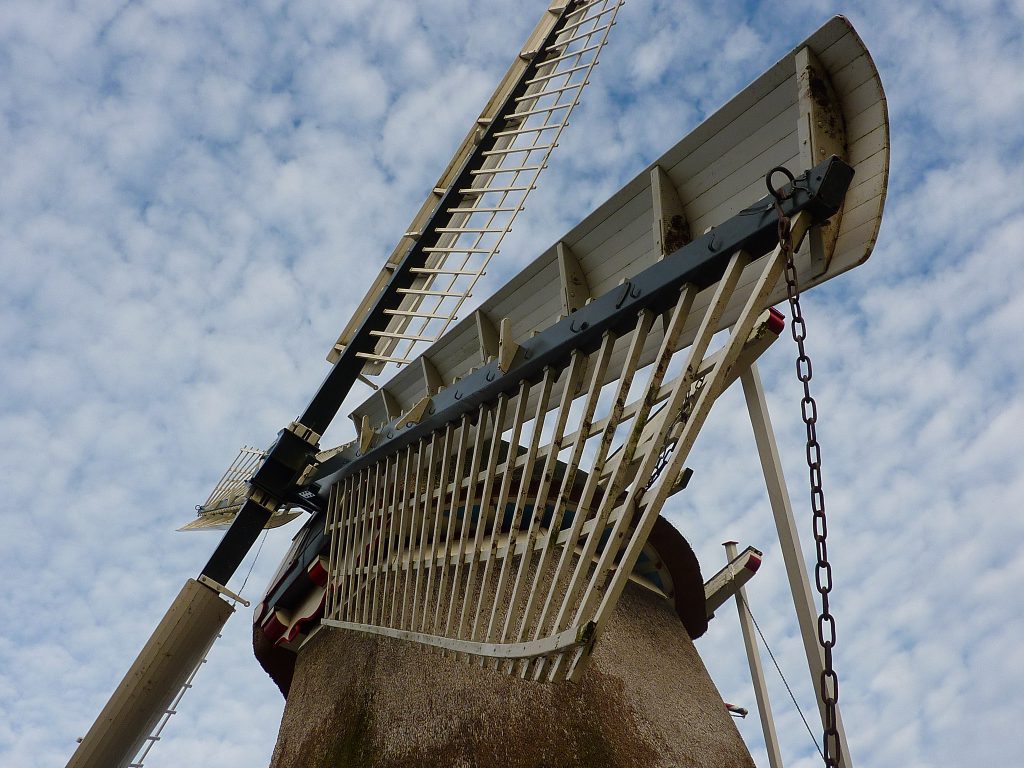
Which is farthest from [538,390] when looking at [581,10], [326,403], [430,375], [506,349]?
[581,10]

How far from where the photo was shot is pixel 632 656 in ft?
15.0

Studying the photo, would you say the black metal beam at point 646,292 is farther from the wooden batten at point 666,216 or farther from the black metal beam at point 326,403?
the black metal beam at point 326,403

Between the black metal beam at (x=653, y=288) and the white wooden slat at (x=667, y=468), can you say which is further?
the black metal beam at (x=653, y=288)

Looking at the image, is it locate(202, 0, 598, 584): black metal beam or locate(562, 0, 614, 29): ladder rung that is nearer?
locate(202, 0, 598, 584): black metal beam

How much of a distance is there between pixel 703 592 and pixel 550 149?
314 centimetres

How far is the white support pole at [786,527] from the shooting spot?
3635 millimetres

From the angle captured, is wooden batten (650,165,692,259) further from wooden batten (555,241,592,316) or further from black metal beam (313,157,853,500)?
wooden batten (555,241,592,316)

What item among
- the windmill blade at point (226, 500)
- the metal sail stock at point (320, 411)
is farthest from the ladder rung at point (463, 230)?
the windmill blade at point (226, 500)

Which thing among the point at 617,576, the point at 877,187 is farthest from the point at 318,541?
the point at 877,187

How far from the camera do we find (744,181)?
3547 millimetres

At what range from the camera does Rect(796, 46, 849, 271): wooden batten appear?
315 centimetres

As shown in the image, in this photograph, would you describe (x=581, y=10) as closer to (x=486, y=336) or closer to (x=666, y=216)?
(x=486, y=336)

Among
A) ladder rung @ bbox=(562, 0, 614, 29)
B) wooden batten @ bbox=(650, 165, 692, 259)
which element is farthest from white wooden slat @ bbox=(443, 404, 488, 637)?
ladder rung @ bbox=(562, 0, 614, 29)

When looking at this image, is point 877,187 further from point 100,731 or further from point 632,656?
point 100,731
